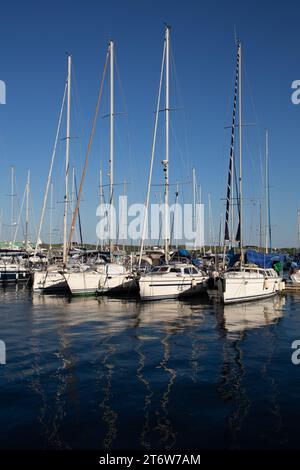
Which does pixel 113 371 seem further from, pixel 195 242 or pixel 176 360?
pixel 195 242

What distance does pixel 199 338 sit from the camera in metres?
18.1

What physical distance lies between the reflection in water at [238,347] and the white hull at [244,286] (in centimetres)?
56

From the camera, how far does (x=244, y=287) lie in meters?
28.8

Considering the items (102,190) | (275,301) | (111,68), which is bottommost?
(275,301)

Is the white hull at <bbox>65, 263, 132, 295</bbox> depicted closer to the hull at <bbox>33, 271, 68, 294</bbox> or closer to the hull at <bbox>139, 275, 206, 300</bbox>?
the hull at <bbox>33, 271, 68, 294</bbox>

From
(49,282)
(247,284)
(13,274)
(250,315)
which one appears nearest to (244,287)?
(247,284)

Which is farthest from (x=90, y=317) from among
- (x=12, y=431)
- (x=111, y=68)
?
(x=111, y=68)

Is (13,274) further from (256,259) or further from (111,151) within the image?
(256,259)

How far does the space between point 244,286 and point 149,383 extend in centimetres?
1826

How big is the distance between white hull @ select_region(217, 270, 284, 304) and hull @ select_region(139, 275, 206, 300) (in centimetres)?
287

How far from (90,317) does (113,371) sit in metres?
10.7

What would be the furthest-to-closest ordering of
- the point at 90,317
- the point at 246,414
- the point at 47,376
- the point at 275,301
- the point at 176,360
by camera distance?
the point at 275,301
the point at 90,317
the point at 176,360
the point at 47,376
the point at 246,414

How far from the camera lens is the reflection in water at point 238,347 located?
389 inches

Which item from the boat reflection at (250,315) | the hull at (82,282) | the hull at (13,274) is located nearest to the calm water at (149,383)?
the boat reflection at (250,315)
